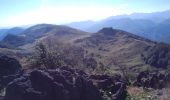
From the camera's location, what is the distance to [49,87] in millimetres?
18516

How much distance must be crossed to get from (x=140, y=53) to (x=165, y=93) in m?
143

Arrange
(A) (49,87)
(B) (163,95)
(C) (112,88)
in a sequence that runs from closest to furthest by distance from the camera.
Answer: (A) (49,87) < (B) (163,95) < (C) (112,88)

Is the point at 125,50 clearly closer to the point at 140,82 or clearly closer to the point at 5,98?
the point at 140,82

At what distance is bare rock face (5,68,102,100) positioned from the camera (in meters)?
18.0

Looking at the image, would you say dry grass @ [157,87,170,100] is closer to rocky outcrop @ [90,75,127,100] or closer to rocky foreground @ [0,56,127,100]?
rocky outcrop @ [90,75,127,100]

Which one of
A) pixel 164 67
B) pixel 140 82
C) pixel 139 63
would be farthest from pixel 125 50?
pixel 140 82

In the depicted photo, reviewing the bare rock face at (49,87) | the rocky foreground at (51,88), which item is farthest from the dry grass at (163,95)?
the bare rock face at (49,87)

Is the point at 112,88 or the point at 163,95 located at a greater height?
the point at 112,88

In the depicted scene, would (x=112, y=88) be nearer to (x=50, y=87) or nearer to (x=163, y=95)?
(x=163, y=95)

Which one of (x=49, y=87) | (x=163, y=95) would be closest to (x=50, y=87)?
(x=49, y=87)

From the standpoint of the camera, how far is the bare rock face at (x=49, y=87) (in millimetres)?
17984

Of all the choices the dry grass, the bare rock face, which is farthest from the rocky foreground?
the dry grass

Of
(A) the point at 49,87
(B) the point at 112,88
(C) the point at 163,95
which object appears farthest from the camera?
(B) the point at 112,88

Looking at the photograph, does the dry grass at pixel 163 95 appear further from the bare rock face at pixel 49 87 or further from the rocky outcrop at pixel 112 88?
the bare rock face at pixel 49 87
